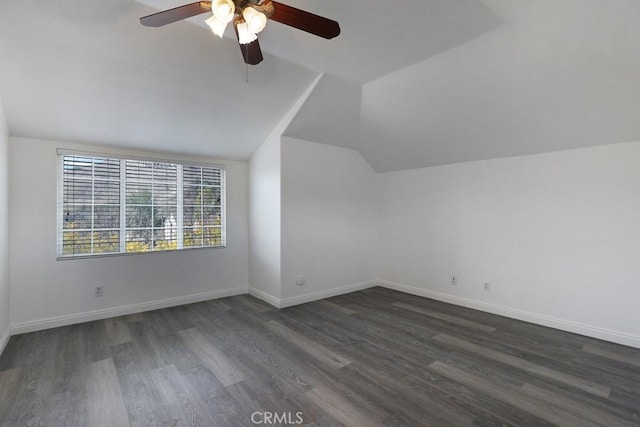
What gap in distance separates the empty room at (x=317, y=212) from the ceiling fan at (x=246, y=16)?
0.6 inches

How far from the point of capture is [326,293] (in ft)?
14.5

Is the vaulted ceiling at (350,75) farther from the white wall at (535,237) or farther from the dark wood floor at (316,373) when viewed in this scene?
the dark wood floor at (316,373)

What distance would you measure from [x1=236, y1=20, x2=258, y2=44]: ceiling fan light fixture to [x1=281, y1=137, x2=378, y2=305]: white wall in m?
2.22

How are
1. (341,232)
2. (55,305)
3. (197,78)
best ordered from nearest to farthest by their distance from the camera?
(197,78) → (55,305) → (341,232)

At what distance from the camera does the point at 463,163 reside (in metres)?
4.14

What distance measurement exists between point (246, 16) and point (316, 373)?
95.9 inches

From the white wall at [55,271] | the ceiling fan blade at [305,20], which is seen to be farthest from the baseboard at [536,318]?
the ceiling fan blade at [305,20]

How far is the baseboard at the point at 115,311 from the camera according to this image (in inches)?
126

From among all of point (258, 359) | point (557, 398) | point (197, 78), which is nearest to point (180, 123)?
point (197, 78)

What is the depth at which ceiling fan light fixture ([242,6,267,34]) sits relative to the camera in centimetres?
155

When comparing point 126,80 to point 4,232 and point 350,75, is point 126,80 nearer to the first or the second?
point 4,232

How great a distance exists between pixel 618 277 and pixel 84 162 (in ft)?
18.9

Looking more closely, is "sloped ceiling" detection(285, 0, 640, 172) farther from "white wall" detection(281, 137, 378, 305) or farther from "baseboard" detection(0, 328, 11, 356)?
"baseboard" detection(0, 328, 11, 356)

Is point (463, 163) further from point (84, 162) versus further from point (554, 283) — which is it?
point (84, 162)
